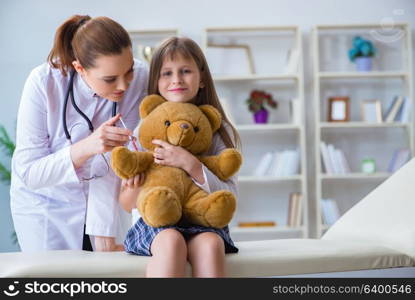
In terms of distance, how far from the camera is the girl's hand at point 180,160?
146cm

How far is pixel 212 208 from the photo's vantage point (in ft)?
4.54

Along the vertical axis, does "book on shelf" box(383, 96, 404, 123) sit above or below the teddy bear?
above

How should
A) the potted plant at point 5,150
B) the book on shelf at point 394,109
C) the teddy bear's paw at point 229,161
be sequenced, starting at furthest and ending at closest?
the book on shelf at point 394,109 → the potted plant at point 5,150 → the teddy bear's paw at point 229,161

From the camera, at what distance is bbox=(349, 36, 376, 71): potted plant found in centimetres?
426

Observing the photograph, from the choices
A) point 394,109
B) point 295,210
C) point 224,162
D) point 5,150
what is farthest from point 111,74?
point 394,109

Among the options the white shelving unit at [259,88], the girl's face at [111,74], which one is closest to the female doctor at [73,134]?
the girl's face at [111,74]

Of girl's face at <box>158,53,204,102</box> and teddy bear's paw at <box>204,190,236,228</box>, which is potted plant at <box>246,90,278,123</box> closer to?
girl's face at <box>158,53,204,102</box>

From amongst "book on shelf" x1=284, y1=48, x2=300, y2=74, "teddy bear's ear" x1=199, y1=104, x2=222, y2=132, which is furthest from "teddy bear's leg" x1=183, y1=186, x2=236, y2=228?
"book on shelf" x1=284, y1=48, x2=300, y2=74

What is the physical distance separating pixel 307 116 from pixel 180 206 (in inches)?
124

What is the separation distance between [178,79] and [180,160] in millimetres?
244

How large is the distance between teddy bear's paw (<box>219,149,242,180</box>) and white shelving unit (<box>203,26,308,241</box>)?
2.73 metres

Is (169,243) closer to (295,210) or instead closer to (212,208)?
(212,208)

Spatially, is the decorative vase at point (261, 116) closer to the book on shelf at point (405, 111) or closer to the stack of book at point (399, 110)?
the stack of book at point (399, 110)

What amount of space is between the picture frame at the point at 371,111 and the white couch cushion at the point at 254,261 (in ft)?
8.96
